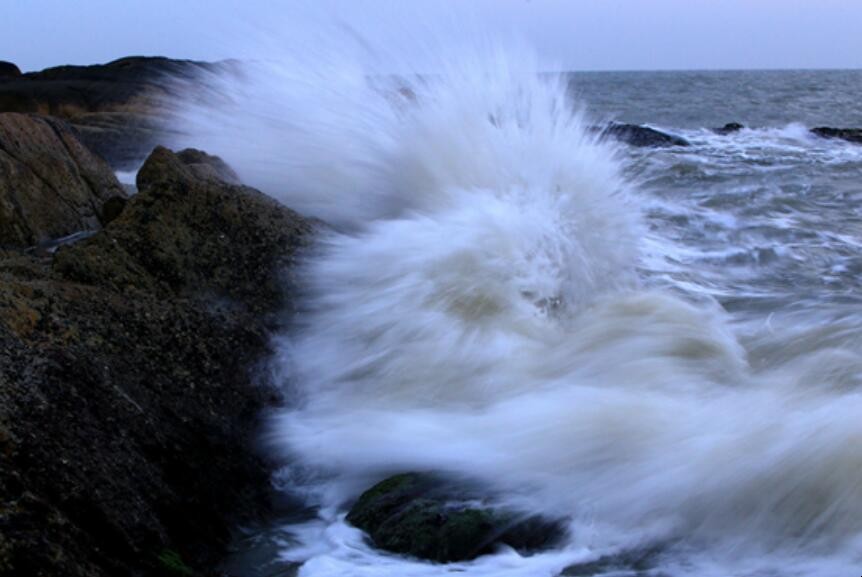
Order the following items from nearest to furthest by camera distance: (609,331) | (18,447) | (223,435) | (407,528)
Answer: (18,447)
(407,528)
(223,435)
(609,331)

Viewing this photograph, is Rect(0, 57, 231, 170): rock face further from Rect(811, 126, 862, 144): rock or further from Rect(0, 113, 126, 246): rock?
Rect(811, 126, 862, 144): rock

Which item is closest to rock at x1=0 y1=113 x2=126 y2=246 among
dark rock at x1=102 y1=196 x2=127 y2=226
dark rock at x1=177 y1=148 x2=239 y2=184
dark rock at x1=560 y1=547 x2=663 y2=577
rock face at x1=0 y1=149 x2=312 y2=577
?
dark rock at x1=102 y1=196 x2=127 y2=226

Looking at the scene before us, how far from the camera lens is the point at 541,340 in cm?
374

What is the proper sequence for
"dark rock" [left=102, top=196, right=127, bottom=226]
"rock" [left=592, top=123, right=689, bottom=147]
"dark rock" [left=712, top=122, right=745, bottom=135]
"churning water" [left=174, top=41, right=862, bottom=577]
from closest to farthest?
"churning water" [left=174, top=41, right=862, bottom=577] → "dark rock" [left=102, top=196, right=127, bottom=226] → "rock" [left=592, top=123, right=689, bottom=147] → "dark rock" [left=712, top=122, right=745, bottom=135]

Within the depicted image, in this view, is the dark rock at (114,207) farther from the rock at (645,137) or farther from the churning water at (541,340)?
the rock at (645,137)

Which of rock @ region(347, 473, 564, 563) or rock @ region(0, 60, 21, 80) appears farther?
rock @ region(0, 60, 21, 80)

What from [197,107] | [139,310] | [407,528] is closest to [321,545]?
[407,528]

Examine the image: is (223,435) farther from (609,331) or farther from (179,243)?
(609,331)

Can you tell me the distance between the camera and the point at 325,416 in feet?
10.3

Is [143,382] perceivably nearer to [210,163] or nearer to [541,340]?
[541,340]

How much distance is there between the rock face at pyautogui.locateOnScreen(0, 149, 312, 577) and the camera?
209cm

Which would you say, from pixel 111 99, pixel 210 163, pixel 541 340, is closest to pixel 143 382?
pixel 541 340

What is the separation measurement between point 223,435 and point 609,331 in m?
1.72

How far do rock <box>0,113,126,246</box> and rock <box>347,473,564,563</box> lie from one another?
2.80 meters
